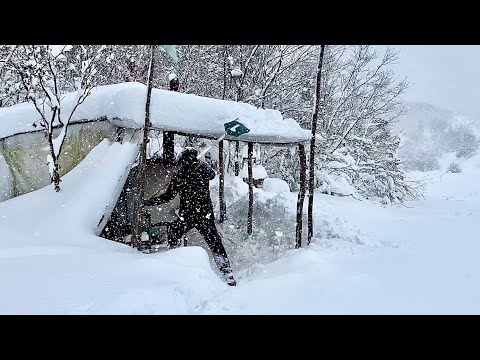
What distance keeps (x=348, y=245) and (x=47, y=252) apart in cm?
563

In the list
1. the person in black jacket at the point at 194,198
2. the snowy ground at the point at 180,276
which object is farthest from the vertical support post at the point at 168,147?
the person in black jacket at the point at 194,198

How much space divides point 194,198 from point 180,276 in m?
2.77

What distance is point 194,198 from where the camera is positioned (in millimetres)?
6594

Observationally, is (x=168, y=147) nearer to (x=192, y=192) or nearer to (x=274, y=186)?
(x=192, y=192)

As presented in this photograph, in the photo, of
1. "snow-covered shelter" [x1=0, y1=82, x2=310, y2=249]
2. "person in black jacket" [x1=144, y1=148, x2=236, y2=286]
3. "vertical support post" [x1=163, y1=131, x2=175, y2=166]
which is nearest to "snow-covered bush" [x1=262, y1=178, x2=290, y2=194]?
"vertical support post" [x1=163, y1=131, x2=175, y2=166]

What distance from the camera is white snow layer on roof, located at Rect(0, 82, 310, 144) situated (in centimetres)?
675

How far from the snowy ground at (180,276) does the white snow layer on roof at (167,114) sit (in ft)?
2.92

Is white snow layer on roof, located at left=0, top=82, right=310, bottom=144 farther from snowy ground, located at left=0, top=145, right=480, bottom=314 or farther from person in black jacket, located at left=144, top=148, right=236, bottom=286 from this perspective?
snowy ground, located at left=0, top=145, right=480, bottom=314

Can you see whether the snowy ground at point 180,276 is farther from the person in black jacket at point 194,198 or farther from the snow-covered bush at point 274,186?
the snow-covered bush at point 274,186

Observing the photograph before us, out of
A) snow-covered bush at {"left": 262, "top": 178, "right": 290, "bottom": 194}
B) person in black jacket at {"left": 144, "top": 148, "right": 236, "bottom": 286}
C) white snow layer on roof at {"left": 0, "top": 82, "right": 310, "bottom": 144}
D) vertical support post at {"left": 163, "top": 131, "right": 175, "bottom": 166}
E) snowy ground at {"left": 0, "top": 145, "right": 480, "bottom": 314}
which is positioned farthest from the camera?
snow-covered bush at {"left": 262, "top": 178, "right": 290, "bottom": 194}

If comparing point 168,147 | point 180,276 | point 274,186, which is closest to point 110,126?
point 168,147
